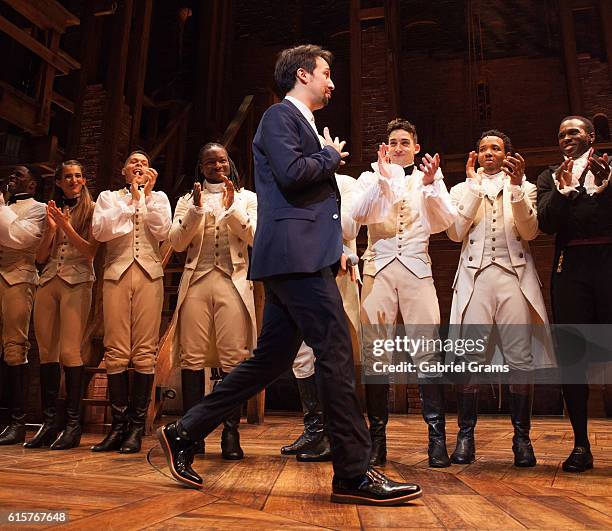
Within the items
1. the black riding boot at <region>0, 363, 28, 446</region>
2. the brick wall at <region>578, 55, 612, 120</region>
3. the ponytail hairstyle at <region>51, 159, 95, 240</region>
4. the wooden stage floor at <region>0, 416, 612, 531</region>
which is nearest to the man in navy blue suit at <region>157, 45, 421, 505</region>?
the wooden stage floor at <region>0, 416, 612, 531</region>

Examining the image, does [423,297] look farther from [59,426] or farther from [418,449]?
[59,426]

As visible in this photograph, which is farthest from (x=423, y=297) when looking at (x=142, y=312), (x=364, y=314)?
(x=142, y=312)

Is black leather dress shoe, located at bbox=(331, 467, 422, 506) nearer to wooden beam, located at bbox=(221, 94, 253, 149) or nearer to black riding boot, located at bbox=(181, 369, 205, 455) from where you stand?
black riding boot, located at bbox=(181, 369, 205, 455)

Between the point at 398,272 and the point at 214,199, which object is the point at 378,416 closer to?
the point at 398,272

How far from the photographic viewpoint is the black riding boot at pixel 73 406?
134 inches

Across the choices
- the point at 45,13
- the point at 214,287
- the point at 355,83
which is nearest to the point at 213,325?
the point at 214,287

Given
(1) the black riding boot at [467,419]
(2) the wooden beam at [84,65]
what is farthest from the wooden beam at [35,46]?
(1) the black riding boot at [467,419]

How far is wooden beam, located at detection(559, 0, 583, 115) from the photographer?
845 cm

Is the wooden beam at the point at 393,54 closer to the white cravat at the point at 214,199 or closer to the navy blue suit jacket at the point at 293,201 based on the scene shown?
the white cravat at the point at 214,199

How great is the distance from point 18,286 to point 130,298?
1007mm

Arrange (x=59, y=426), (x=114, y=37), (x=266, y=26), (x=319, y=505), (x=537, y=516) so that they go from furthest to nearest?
(x=266, y=26) → (x=114, y=37) → (x=59, y=426) → (x=319, y=505) → (x=537, y=516)

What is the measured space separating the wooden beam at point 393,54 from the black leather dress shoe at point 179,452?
6.86 meters

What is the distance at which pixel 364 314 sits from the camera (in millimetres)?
2941

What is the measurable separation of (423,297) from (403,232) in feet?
1.19
